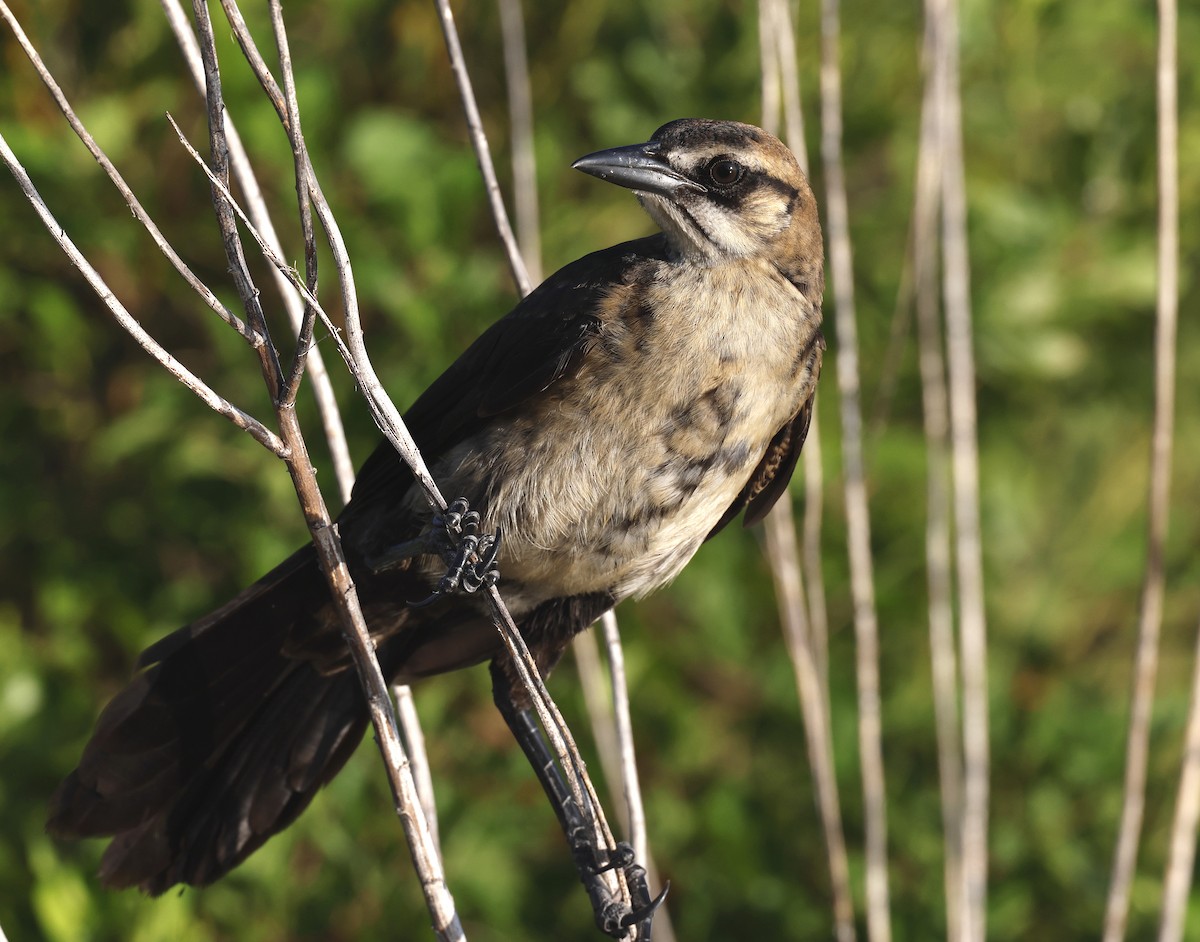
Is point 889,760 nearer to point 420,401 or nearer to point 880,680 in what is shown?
point 880,680

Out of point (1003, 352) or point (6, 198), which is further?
point (1003, 352)

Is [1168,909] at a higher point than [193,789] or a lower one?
lower

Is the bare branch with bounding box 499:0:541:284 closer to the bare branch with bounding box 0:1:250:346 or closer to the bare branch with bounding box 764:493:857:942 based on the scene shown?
the bare branch with bounding box 764:493:857:942

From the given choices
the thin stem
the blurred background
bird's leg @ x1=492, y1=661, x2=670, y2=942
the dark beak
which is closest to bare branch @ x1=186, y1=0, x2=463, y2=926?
the thin stem

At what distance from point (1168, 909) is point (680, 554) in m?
0.99

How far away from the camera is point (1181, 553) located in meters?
3.78

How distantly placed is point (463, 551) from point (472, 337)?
109 centimetres

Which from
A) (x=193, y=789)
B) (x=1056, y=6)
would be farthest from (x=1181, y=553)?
(x=193, y=789)

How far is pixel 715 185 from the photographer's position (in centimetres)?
232

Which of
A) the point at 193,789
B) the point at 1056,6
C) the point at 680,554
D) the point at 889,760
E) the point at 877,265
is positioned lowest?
the point at 889,760

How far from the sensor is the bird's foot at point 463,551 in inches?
80.2

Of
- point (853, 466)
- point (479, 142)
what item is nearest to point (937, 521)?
point (853, 466)

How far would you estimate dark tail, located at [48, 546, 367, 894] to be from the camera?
7.38 ft

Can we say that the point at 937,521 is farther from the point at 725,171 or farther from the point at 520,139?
the point at 520,139
